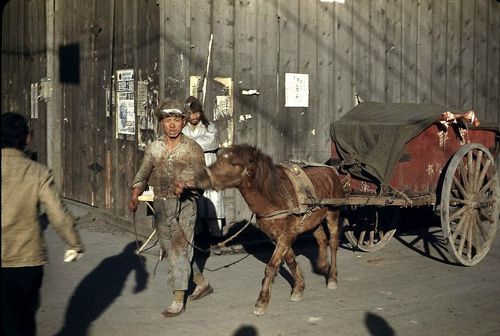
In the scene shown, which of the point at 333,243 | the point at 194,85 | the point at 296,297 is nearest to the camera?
the point at 296,297

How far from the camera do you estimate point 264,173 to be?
631 centimetres

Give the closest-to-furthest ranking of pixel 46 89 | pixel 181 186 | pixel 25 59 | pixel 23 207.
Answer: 1. pixel 23 207
2. pixel 181 186
3. pixel 46 89
4. pixel 25 59

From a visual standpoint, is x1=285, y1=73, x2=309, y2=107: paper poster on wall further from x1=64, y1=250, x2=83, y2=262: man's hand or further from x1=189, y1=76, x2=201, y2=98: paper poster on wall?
x1=64, y1=250, x2=83, y2=262: man's hand

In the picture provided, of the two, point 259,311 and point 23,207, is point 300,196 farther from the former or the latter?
point 23,207

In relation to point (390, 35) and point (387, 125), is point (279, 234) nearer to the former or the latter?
point (387, 125)

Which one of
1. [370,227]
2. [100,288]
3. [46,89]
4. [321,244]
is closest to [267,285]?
[321,244]

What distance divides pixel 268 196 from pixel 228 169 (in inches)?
21.3

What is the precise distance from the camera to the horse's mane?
6180mm

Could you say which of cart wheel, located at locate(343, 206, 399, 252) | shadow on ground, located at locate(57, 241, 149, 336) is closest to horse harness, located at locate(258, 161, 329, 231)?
shadow on ground, located at locate(57, 241, 149, 336)

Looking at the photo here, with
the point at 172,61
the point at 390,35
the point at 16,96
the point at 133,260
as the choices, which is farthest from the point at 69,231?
the point at 16,96

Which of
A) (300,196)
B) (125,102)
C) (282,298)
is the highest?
(125,102)

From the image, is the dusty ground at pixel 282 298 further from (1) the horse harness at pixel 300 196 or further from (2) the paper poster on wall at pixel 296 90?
(2) the paper poster on wall at pixel 296 90

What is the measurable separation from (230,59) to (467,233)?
382cm

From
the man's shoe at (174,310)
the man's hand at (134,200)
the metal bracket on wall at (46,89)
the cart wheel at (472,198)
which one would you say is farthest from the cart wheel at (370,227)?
the metal bracket on wall at (46,89)
